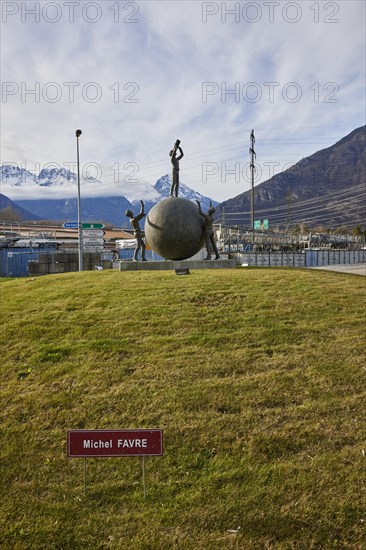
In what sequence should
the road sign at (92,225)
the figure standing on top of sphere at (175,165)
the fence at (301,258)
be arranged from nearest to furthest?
1. the figure standing on top of sphere at (175,165)
2. the road sign at (92,225)
3. the fence at (301,258)

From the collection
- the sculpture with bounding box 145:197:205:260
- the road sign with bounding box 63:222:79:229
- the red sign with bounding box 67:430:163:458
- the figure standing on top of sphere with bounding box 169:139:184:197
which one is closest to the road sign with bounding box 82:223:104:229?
the road sign with bounding box 63:222:79:229

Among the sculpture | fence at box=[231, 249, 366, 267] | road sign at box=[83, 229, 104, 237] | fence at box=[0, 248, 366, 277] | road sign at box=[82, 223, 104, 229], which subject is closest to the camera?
the sculpture

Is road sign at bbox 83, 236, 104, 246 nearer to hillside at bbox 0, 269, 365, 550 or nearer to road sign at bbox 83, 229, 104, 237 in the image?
road sign at bbox 83, 229, 104, 237

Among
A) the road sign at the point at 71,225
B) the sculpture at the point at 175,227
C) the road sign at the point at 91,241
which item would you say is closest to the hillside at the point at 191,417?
the sculpture at the point at 175,227

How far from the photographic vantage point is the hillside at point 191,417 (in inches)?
149

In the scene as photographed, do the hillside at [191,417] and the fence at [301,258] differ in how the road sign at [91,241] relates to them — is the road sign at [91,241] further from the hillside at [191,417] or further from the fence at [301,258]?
the fence at [301,258]

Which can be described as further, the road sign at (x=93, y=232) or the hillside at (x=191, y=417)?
the road sign at (x=93, y=232)

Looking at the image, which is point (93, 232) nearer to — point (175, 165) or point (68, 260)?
point (175, 165)

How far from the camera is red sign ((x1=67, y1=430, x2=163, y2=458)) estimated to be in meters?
3.92

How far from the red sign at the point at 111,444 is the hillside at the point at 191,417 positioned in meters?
0.58

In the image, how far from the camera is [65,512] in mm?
3930

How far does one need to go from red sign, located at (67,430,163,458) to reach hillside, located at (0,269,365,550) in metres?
0.58

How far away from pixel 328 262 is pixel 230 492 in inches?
1624

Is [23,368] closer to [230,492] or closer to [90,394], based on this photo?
[90,394]
